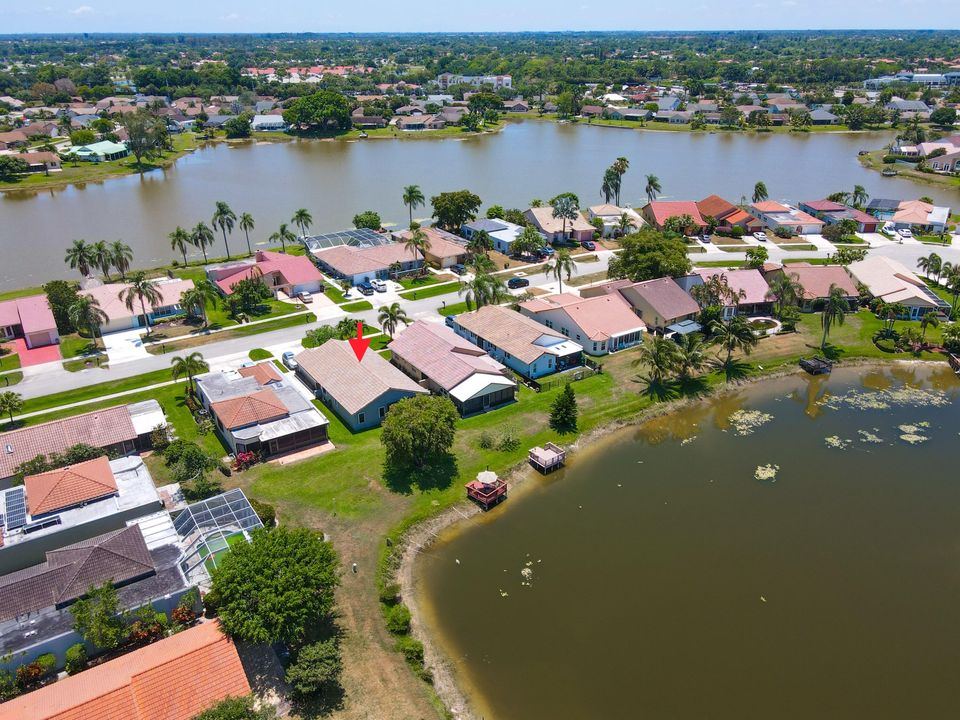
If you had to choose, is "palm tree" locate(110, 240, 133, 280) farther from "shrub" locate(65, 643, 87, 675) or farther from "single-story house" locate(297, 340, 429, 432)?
"shrub" locate(65, 643, 87, 675)

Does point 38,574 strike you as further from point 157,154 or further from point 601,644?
point 157,154

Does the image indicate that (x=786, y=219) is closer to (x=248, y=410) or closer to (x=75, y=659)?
(x=248, y=410)

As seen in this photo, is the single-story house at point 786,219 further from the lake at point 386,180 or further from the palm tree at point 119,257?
the palm tree at point 119,257

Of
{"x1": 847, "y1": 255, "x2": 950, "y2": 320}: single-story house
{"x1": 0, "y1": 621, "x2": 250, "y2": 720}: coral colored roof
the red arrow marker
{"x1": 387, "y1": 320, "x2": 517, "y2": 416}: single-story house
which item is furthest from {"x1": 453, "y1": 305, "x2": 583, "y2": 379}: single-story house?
{"x1": 847, "y1": 255, "x2": 950, "y2": 320}: single-story house

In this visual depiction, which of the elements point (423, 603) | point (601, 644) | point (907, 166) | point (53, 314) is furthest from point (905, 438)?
point (907, 166)

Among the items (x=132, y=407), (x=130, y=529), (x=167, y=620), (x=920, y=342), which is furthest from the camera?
(x=920, y=342)

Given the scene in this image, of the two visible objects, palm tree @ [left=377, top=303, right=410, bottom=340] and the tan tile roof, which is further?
palm tree @ [left=377, top=303, right=410, bottom=340]

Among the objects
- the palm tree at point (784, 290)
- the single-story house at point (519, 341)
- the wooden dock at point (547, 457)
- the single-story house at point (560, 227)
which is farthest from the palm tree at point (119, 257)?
the palm tree at point (784, 290)
